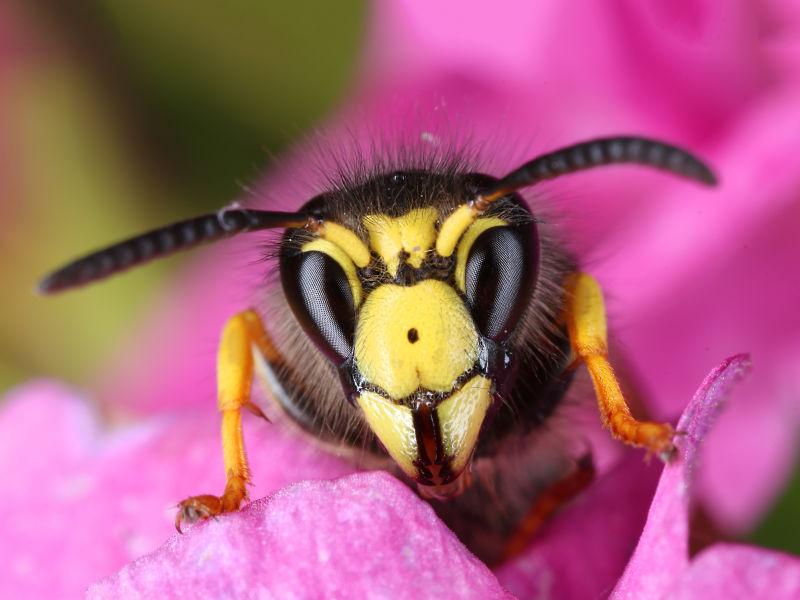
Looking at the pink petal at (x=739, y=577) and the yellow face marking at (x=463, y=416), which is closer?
the pink petal at (x=739, y=577)

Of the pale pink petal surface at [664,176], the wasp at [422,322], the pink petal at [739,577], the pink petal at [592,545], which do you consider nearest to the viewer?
the pink petal at [739,577]

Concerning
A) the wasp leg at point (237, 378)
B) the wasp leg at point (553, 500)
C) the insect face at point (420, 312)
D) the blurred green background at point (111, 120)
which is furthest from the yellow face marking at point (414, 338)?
the blurred green background at point (111, 120)

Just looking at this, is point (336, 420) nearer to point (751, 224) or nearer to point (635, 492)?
point (635, 492)

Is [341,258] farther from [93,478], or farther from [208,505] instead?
[93,478]

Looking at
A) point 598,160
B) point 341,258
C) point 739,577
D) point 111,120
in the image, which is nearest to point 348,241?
point 341,258

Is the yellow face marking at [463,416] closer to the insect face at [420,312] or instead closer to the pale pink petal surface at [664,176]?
the insect face at [420,312]

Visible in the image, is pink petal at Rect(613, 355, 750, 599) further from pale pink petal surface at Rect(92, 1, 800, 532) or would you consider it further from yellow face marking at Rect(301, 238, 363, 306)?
pale pink petal surface at Rect(92, 1, 800, 532)

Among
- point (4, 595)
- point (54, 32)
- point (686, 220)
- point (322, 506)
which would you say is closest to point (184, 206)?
point (54, 32)
